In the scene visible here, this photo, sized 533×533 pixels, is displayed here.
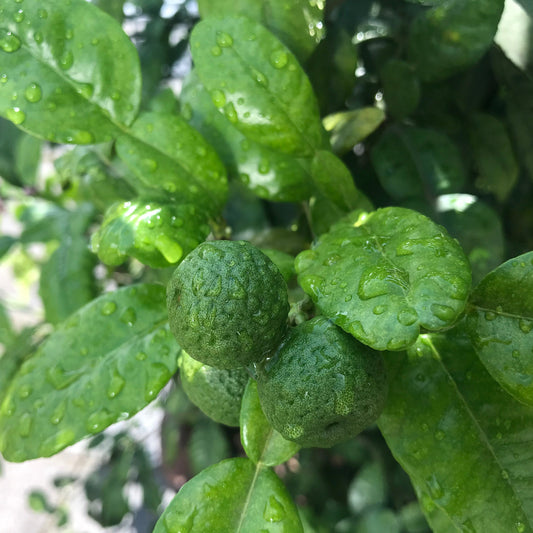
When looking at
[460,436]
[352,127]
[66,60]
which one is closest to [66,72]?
[66,60]

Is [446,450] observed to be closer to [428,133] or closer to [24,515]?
[428,133]

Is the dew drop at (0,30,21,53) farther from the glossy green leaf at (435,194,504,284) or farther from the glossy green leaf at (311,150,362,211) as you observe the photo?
the glossy green leaf at (435,194,504,284)

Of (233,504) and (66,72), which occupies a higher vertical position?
(66,72)

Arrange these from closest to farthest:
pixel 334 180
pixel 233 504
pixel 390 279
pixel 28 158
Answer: pixel 390 279, pixel 233 504, pixel 334 180, pixel 28 158

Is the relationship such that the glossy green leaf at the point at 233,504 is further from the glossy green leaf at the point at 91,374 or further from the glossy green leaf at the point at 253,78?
the glossy green leaf at the point at 253,78

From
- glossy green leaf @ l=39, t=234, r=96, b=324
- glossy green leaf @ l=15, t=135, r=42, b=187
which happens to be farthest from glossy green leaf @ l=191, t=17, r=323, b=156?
glossy green leaf @ l=15, t=135, r=42, b=187

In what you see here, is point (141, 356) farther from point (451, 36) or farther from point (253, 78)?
point (451, 36)
